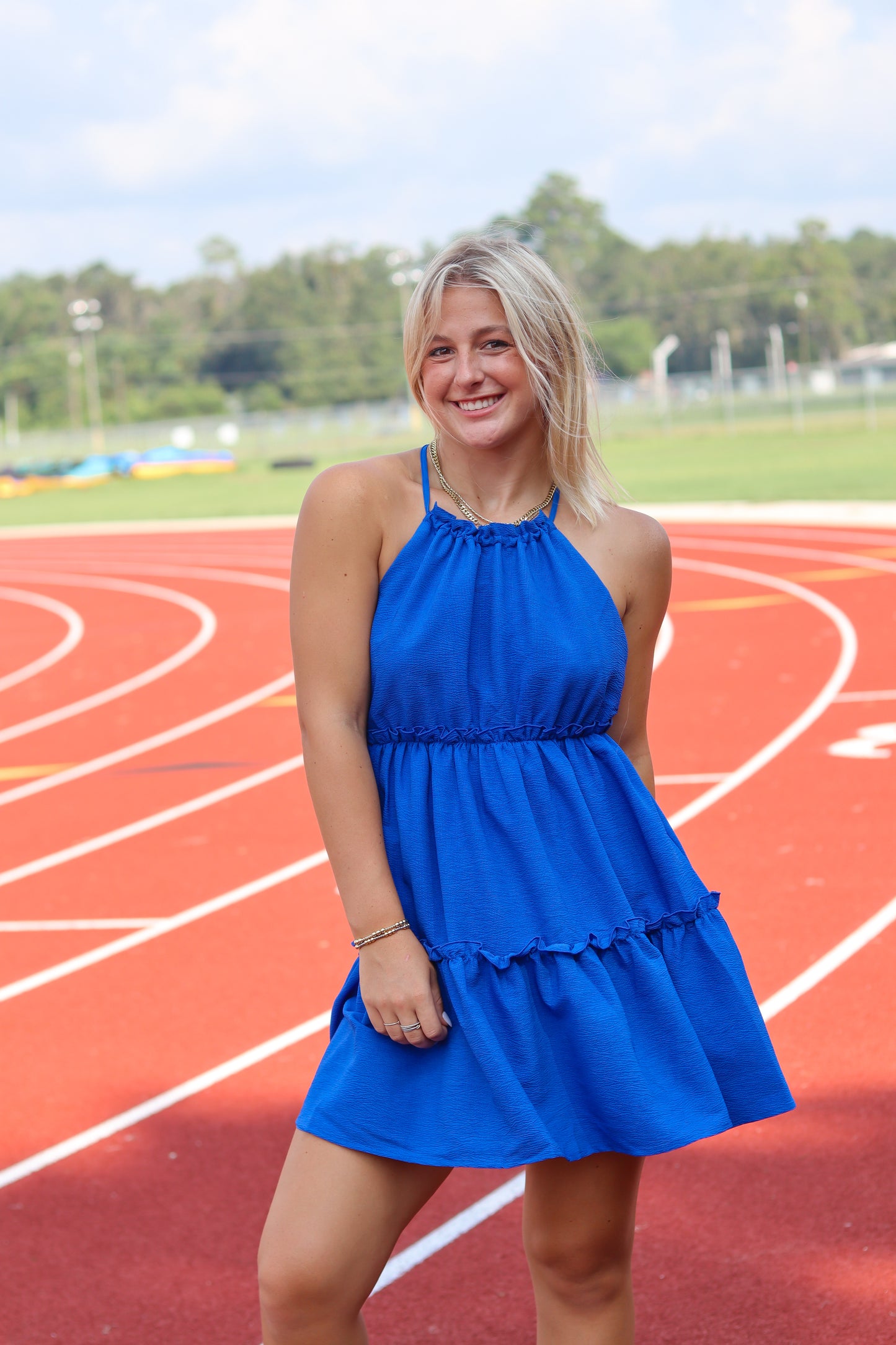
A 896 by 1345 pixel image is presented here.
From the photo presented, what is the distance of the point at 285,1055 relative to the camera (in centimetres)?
461

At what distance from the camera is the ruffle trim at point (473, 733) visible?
7.42 feet

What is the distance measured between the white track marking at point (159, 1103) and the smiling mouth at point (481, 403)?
102 inches

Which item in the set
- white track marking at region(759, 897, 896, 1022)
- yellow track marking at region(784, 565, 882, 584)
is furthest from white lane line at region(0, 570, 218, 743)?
white track marking at region(759, 897, 896, 1022)

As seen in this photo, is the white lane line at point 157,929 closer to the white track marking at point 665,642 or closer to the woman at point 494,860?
the woman at point 494,860

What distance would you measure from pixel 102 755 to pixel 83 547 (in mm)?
19328

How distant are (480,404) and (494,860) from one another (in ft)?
2.23

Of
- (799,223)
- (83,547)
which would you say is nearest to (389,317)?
(799,223)

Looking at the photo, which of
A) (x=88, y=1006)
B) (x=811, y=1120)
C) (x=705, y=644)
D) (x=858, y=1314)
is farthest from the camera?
(x=705, y=644)

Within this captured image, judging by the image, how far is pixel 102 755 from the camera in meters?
9.25

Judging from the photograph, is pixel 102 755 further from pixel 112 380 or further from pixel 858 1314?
pixel 112 380

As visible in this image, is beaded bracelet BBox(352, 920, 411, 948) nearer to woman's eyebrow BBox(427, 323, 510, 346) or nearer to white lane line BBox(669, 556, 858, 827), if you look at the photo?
woman's eyebrow BBox(427, 323, 510, 346)

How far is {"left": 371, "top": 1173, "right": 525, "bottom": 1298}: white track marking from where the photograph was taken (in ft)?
11.1

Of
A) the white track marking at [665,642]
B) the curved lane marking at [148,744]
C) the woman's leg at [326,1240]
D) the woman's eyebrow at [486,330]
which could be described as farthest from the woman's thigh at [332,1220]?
the white track marking at [665,642]

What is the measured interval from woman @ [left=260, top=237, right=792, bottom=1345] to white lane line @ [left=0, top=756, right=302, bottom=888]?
4783mm
